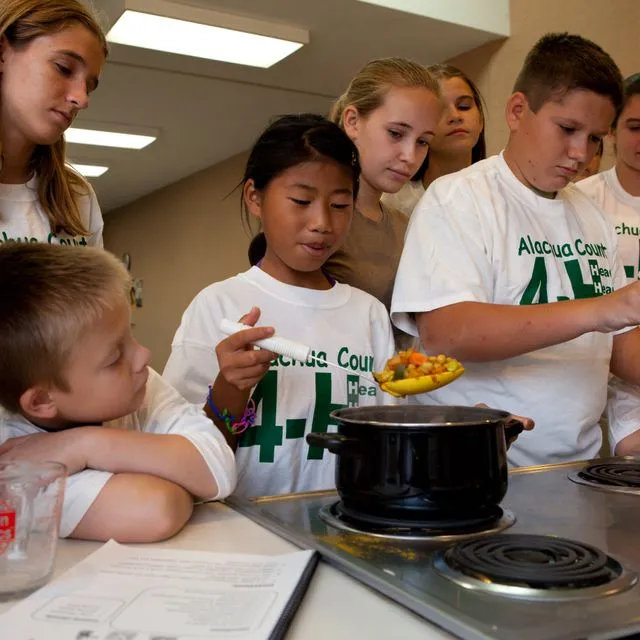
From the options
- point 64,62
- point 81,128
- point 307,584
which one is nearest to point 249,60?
point 81,128

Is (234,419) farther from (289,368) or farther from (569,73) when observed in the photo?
(569,73)

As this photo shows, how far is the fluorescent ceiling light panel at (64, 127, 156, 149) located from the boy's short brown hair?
4.16 meters

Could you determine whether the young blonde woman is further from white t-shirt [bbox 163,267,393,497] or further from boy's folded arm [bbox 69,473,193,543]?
boy's folded arm [bbox 69,473,193,543]

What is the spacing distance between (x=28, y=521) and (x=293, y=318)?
70 cm

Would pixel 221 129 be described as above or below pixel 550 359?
above

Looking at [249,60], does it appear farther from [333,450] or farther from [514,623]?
[514,623]

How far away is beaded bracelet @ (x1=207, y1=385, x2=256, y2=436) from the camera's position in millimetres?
1084

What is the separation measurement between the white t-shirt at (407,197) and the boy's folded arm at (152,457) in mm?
1103

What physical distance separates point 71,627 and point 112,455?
11.3 inches

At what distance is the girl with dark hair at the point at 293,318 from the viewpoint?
1178 mm

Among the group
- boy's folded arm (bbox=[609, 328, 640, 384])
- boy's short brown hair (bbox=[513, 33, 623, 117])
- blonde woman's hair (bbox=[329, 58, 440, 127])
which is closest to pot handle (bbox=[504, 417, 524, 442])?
boy's folded arm (bbox=[609, 328, 640, 384])

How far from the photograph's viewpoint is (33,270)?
0.82 meters

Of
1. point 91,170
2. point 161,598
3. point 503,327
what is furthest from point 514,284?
point 91,170

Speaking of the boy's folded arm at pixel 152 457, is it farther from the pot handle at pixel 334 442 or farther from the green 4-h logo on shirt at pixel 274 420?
the green 4-h logo on shirt at pixel 274 420
